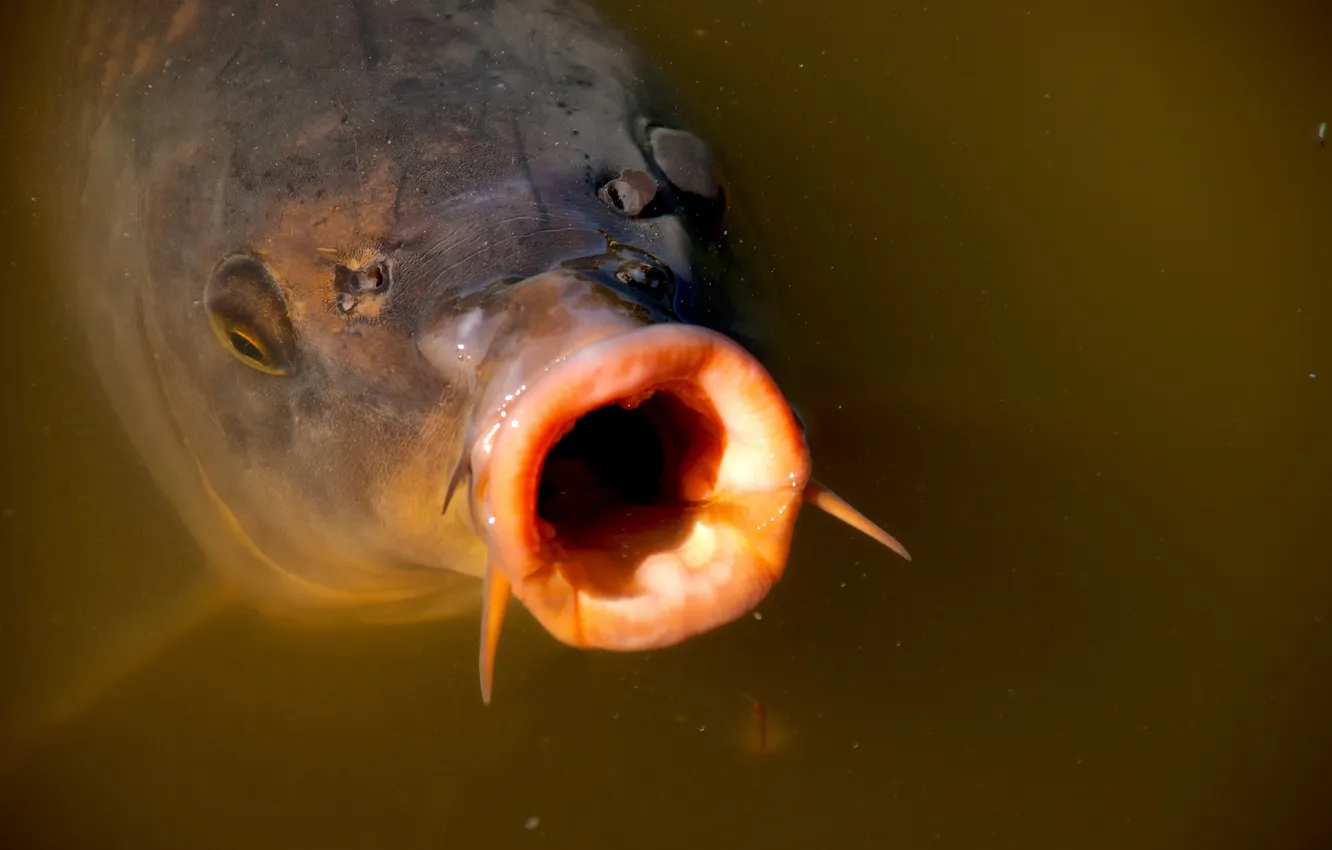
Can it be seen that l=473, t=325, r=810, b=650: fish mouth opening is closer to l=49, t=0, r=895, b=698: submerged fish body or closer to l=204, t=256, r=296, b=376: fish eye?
l=49, t=0, r=895, b=698: submerged fish body

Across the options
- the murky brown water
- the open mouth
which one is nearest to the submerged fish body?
the open mouth

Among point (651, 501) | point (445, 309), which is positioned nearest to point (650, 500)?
point (651, 501)

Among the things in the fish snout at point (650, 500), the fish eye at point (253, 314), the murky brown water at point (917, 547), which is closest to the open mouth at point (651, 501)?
the fish snout at point (650, 500)

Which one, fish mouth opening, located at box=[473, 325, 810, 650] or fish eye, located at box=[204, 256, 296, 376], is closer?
fish mouth opening, located at box=[473, 325, 810, 650]

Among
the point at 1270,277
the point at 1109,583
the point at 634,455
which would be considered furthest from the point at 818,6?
the point at 634,455

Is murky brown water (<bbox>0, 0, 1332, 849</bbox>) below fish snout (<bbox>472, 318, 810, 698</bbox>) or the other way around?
below

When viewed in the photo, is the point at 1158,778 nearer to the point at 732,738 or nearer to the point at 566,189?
the point at 732,738

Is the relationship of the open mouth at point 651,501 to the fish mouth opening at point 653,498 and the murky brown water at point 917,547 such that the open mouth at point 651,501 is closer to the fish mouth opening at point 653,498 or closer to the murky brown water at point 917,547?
the fish mouth opening at point 653,498

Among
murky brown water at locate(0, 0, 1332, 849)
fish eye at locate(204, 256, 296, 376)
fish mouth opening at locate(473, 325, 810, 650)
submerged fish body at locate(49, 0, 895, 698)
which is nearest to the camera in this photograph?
fish mouth opening at locate(473, 325, 810, 650)
